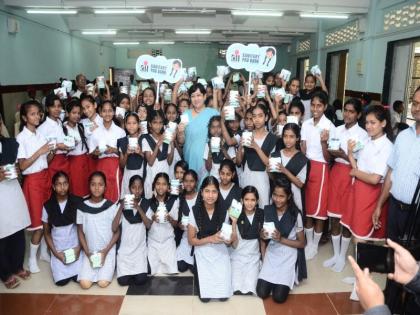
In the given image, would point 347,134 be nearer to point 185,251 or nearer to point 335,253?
point 335,253

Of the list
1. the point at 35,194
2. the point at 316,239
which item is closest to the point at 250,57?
the point at 316,239

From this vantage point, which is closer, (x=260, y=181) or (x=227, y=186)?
(x=227, y=186)

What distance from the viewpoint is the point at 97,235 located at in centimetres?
282

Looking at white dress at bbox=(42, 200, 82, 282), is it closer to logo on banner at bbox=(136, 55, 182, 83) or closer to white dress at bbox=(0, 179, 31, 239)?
white dress at bbox=(0, 179, 31, 239)

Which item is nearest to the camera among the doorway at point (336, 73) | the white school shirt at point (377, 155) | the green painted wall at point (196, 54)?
the white school shirt at point (377, 155)

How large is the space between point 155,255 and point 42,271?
Answer: 3.04 ft

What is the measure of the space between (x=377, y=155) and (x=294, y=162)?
2.06 feet

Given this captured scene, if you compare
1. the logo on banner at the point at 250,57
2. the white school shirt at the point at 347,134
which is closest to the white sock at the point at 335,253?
the white school shirt at the point at 347,134

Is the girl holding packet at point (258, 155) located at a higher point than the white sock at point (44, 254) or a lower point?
higher

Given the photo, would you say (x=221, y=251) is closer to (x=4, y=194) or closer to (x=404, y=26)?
(x=4, y=194)

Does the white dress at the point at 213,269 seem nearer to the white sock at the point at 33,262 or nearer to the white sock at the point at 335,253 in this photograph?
the white sock at the point at 335,253

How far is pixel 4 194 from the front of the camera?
2.55 m

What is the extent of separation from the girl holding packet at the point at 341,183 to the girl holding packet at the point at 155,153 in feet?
4.64

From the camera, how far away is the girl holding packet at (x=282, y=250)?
2.57 m
